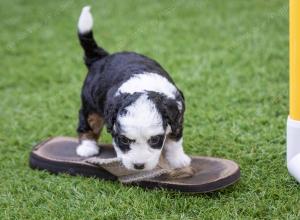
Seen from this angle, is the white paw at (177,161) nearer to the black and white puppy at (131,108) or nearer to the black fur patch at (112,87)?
the black and white puppy at (131,108)

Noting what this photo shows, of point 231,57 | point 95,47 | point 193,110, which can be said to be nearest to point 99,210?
point 95,47

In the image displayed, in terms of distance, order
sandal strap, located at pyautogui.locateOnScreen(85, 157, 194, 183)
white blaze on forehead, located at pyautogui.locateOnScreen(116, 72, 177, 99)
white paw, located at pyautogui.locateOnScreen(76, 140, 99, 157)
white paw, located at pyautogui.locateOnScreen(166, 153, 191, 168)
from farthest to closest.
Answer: white paw, located at pyautogui.locateOnScreen(76, 140, 99, 157)
white paw, located at pyautogui.locateOnScreen(166, 153, 191, 168)
sandal strap, located at pyautogui.locateOnScreen(85, 157, 194, 183)
white blaze on forehead, located at pyautogui.locateOnScreen(116, 72, 177, 99)

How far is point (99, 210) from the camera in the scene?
3.20 meters

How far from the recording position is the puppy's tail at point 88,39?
3934mm

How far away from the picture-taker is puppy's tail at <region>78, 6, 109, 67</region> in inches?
155

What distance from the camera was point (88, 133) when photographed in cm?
396

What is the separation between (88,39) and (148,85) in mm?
842

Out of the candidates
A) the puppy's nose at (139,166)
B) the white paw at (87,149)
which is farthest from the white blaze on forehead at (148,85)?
the white paw at (87,149)

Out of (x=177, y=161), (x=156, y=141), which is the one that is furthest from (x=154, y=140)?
(x=177, y=161)

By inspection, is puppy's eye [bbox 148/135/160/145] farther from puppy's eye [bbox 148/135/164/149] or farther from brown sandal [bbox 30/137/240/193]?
brown sandal [bbox 30/137/240/193]

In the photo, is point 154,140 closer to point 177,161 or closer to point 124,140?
point 124,140

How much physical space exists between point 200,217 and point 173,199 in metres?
0.25

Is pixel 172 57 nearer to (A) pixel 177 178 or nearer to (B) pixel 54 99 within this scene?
(B) pixel 54 99

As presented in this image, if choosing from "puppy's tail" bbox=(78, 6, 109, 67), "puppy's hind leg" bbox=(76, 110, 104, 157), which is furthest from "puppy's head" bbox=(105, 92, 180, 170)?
"puppy's tail" bbox=(78, 6, 109, 67)
